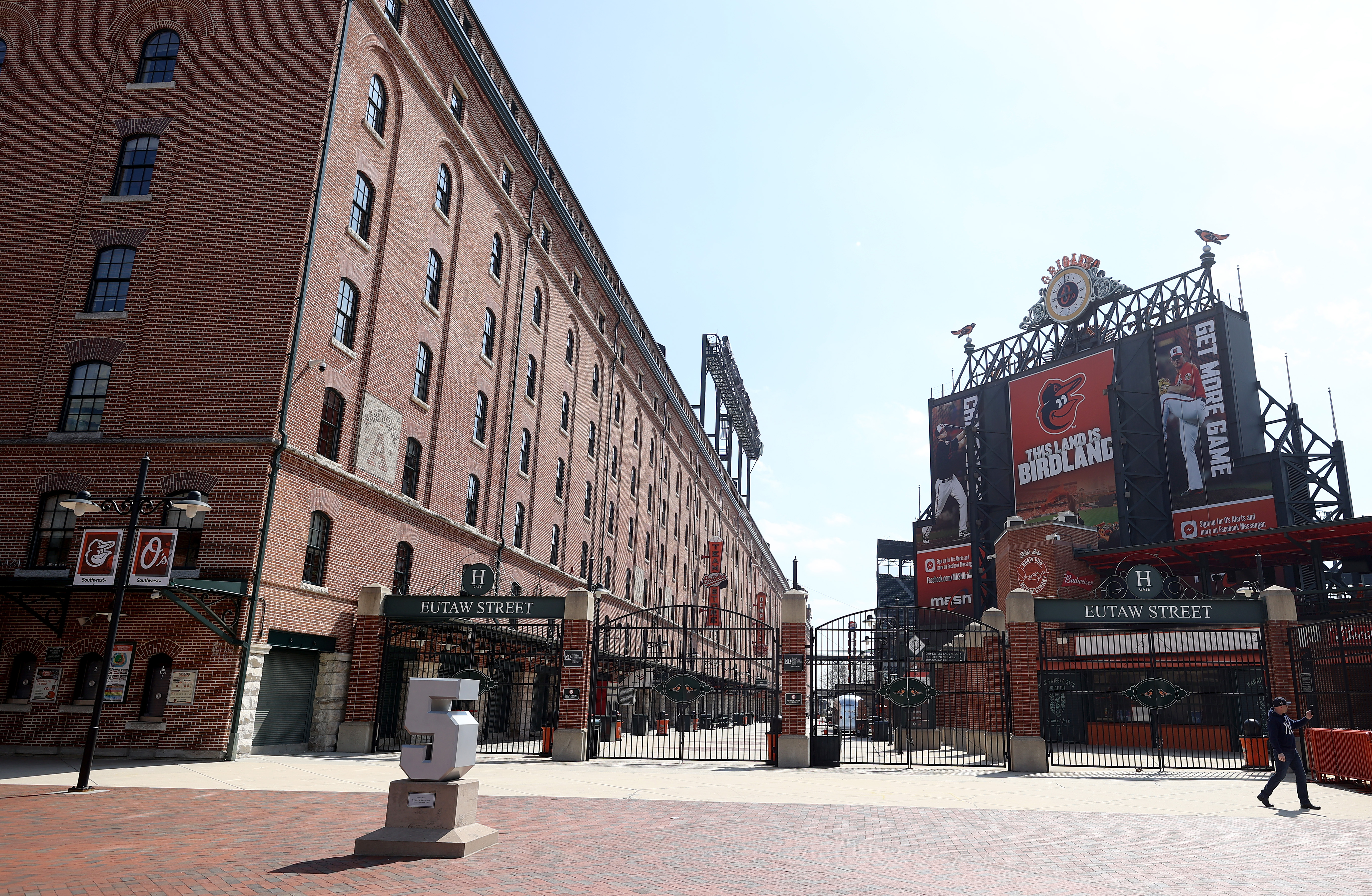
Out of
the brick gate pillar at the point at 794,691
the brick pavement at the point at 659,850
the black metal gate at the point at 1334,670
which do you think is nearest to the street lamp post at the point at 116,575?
the brick pavement at the point at 659,850

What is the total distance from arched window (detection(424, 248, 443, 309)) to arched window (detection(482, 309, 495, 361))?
3231mm

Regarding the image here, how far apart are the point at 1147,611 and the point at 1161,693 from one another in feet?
6.18

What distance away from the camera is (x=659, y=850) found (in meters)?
9.65

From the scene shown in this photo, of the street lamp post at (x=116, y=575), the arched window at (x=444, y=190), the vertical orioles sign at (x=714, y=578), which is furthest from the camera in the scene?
the vertical orioles sign at (x=714, y=578)

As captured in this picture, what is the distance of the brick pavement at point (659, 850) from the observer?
7875mm

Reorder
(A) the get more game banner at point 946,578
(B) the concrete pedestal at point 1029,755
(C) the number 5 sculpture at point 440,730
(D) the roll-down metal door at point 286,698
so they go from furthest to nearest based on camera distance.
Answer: (A) the get more game banner at point 946,578 < (B) the concrete pedestal at point 1029,755 < (D) the roll-down metal door at point 286,698 < (C) the number 5 sculpture at point 440,730

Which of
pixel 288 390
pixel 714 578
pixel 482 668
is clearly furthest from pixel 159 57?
pixel 714 578

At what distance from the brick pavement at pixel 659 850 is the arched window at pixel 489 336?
20526 millimetres

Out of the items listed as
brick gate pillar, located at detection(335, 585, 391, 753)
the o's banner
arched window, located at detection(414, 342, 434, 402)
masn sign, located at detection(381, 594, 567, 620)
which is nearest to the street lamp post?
the o's banner

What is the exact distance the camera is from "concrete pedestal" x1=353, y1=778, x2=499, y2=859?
8992 millimetres

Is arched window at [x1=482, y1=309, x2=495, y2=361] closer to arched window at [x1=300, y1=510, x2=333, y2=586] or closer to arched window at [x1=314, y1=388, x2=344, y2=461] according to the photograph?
arched window at [x1=314, y1=388, x2=344, y2=461]

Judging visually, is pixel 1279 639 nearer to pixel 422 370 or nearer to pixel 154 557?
pixel 422 370

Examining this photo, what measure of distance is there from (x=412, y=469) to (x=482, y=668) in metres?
7.04

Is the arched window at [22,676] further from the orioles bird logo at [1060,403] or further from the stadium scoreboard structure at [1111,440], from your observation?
the orioles bird logo at [1060,403]
